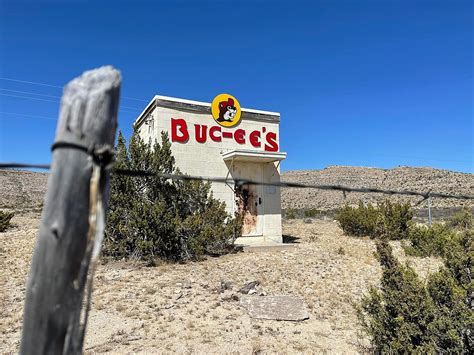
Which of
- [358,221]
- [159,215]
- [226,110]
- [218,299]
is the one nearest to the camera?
[218,299]

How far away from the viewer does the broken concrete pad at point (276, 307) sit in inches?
273

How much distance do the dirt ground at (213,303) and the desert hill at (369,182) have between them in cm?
3312

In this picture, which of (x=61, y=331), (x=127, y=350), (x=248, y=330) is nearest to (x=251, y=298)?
(x=248, y=330)

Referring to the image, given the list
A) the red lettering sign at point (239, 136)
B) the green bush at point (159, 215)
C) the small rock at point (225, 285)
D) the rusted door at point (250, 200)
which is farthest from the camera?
the red lettering sign at point (239, 136)

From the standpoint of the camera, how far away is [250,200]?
14727 millimetres

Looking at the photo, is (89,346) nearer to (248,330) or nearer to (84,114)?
(248,330)

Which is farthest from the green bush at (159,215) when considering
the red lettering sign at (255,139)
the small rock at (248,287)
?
the red lettering sign at (255,139)

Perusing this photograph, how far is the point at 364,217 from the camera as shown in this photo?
18.0 m

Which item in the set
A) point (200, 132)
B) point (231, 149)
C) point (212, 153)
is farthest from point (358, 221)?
point (200, 132)

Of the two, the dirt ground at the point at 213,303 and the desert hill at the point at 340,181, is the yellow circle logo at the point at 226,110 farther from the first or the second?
the desert hill at the point at 340,181

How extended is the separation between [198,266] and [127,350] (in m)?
5.42

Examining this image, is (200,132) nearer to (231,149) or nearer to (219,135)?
(219,135)

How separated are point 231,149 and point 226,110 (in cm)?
153

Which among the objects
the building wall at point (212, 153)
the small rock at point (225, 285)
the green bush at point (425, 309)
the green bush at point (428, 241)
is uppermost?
the building wall at point (212, 153)
